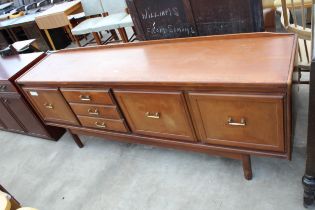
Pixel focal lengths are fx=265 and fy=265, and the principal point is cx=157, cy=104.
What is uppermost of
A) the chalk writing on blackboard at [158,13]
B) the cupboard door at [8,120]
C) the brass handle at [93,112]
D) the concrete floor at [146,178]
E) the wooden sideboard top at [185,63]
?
the chalk writing on blackboard at [158,13]

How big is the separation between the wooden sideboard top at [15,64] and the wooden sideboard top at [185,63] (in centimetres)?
16

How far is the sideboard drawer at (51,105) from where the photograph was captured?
1687mm

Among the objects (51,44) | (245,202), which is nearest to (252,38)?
(245,202)

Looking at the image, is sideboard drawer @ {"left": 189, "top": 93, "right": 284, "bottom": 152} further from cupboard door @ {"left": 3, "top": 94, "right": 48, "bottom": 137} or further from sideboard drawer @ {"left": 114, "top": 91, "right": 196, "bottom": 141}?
cupboard door @ {"left": 3, "top": 94, "right": 48, "bottom": 137}

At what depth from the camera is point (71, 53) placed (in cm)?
191

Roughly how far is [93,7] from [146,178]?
272 centimetres

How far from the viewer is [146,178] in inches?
65.2

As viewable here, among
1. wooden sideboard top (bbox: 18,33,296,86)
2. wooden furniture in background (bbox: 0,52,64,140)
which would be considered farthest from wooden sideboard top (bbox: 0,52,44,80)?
wooden sideboard top (bbox: 18,33,296,86)

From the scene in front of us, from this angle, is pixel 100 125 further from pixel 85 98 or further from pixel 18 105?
pixel 18 105

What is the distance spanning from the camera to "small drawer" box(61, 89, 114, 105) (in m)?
1.46

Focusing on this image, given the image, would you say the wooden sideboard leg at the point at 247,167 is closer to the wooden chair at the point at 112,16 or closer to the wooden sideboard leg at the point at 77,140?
the wooden sideboard leg at the point at 77,140

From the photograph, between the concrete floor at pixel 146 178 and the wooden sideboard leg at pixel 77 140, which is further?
the wooden sideboard leg at pixel 77 140

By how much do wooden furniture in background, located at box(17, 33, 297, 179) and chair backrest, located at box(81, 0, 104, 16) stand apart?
195 centimetres

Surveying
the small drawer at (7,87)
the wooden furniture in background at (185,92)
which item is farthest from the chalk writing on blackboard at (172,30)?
the small drawer at (7,87)
